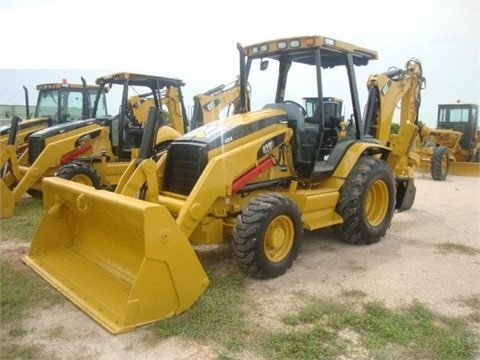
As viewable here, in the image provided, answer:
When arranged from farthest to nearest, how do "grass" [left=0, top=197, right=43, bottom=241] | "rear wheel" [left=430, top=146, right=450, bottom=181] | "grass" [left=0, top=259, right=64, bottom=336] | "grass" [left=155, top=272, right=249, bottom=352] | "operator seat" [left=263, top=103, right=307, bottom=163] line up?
1. "rear wheel" [left=430, top=146, right=450, bottom=181]
2. "grass" [left=0, top=197, right=43, bottom=241]
3. "operator seat" [left=263, top=103, right=307, bottom=163]
4. "grass" [left=0, top=259, right=64, bottom=336]
5. "grass" [left=155, top=272, right=249, bottom=352]

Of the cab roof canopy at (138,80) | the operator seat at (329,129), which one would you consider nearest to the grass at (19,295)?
the operator seat at (329,129)

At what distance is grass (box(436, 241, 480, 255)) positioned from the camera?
5.52 meters

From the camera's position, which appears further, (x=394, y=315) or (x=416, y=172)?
(x=416, y=172)

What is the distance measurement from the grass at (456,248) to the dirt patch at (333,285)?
0.26ft

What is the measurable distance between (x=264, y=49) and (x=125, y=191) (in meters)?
2.49

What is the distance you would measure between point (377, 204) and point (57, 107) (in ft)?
26.2

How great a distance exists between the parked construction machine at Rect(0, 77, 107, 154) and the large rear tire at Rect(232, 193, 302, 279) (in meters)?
6.83

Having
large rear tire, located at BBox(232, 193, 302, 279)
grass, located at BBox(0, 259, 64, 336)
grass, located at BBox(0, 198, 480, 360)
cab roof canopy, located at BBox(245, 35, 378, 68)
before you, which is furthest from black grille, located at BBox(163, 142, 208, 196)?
cab roof canopy, located at BBox(245, 35, 378, 68)

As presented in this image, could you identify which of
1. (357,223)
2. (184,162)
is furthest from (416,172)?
(184,162)

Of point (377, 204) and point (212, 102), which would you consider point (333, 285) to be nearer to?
point (377, 204)

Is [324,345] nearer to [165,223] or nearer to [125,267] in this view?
[165,223]

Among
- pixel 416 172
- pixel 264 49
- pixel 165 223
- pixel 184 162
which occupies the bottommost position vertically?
pixel 416 172

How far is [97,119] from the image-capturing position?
351 inches

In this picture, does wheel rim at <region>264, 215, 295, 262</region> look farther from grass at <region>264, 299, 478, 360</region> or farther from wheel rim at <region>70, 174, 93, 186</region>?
wheel rim at <region>70, 174, 93, 186</region>
